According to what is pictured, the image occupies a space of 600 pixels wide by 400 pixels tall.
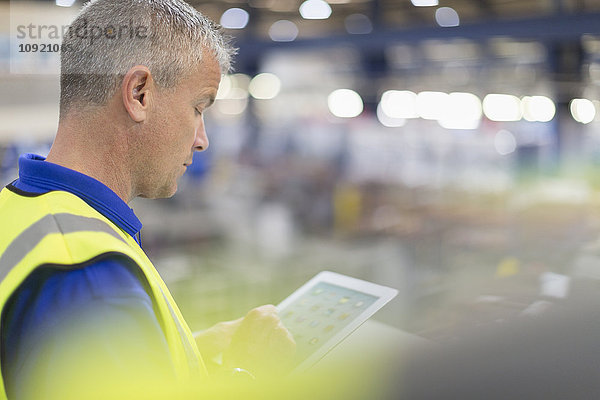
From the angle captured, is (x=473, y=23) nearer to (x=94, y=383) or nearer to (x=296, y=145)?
(x=94, y=383)

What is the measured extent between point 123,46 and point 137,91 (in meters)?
0.06

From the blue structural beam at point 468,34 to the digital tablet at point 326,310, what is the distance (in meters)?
0.60

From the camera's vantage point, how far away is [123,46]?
70 cm

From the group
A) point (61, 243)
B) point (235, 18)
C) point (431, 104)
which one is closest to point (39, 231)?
point (61, 243)

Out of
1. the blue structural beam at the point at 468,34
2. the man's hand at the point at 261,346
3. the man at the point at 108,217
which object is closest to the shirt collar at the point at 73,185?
the man at the point at 108,217

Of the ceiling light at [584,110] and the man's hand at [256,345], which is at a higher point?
the ceiling light at [584,110]

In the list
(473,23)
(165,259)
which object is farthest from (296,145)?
(473,23)

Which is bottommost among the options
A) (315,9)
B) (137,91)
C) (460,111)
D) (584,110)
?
(137,91)

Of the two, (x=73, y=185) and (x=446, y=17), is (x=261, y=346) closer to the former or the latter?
(x=73, y=185)

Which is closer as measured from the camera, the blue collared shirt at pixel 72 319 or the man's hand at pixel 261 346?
the blue collared shirt at pixel 72 319

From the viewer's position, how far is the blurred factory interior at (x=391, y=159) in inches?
55.2

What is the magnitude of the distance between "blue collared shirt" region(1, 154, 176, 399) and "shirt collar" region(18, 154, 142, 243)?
0.42 feet

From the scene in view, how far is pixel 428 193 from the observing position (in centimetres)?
750

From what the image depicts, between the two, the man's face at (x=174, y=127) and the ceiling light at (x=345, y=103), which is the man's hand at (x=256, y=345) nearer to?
the man's face at (x=174, y=127)
